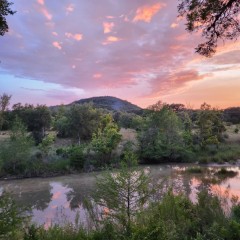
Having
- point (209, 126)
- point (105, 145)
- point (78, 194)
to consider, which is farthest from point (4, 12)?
point (209, 126)

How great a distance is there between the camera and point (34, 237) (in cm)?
812

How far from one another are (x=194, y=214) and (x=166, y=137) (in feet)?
113

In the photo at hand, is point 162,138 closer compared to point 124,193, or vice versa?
point 124,193

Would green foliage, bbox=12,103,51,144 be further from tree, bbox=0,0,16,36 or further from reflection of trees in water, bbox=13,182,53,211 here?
tree, bbox=0,0,16,36

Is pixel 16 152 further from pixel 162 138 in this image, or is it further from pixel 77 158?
pixel 162 138

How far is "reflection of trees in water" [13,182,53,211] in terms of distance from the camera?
23272 mm

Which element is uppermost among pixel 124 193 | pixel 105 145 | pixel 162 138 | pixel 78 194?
pixel 162 138

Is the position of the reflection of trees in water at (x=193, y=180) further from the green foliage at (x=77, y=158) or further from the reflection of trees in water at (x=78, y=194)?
the green foliage at (x=77, y=158)

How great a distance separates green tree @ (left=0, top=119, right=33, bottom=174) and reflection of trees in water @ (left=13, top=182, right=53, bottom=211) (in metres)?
7.92

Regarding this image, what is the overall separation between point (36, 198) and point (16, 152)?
39.3 ft

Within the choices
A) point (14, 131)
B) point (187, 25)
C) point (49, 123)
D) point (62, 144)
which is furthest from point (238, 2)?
point (49, 123)

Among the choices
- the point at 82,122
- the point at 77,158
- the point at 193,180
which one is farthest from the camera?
the point at 82,122

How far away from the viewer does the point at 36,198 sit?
2558cm

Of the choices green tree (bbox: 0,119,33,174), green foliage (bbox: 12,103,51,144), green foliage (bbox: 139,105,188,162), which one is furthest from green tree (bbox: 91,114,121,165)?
green foliage (bbox: 12,103,51,144)
